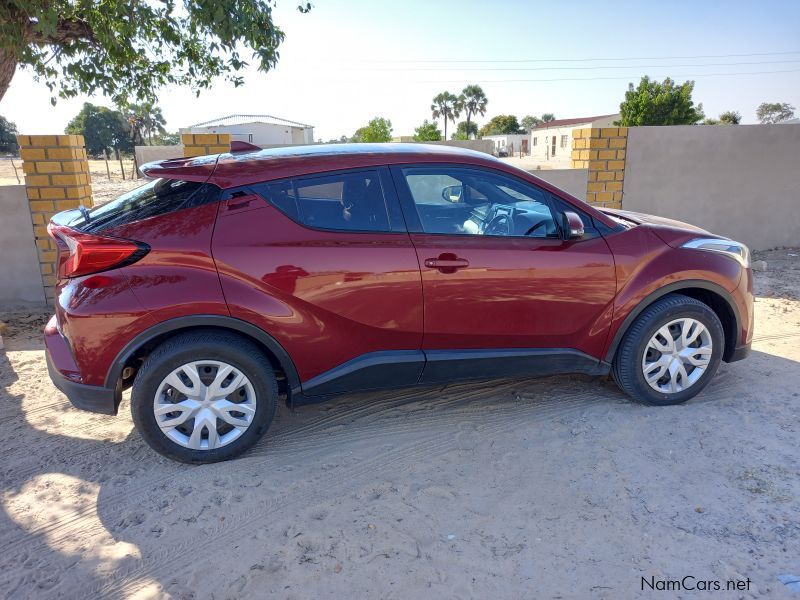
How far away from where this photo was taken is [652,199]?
8.33 metres

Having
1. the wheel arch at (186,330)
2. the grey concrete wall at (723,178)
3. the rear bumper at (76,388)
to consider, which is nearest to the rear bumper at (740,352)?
the wheel arch at (186,330)

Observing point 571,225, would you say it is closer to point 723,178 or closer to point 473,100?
point 723,178

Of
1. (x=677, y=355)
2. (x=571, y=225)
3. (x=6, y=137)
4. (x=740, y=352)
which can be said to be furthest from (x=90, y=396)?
(x=6, y=137)

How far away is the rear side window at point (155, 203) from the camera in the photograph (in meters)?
3.21

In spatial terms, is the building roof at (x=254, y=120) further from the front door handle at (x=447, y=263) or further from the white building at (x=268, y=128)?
the front door handle at (x=447, y=263)

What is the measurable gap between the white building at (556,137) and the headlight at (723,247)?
50.3m

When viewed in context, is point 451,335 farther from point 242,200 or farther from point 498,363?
point 242,200

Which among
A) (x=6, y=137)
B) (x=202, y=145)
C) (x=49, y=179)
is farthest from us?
(x=6, y=137)

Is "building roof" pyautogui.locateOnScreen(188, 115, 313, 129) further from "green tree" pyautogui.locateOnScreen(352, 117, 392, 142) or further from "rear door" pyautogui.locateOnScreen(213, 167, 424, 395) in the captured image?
"rear door" pyautogui.locateOnScreen(213, 167, 424, 395)

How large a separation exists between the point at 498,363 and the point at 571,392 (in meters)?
0.89

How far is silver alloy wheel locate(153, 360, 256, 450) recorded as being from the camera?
10.5ft

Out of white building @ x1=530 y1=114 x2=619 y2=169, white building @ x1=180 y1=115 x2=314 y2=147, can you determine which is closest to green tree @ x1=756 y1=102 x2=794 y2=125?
white building @ x1=530 y1=114 x2=619 y2=169

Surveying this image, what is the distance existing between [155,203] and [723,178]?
8204 mm

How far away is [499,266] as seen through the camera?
351 centimetres
